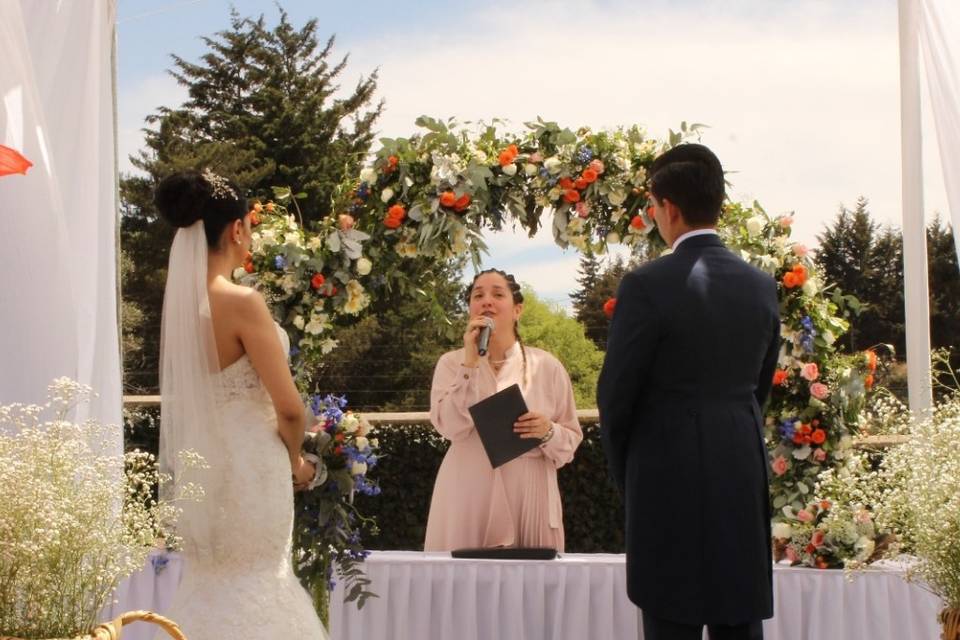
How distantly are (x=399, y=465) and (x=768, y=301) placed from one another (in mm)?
5938

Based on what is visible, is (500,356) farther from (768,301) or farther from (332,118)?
(332,118)

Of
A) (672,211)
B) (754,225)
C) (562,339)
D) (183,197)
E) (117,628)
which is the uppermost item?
(562,339)

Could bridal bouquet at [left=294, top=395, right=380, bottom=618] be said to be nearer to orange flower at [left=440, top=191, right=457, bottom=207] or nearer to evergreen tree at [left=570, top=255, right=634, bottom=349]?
orange flower at [left=440, top=191, right=457, bottom=207]

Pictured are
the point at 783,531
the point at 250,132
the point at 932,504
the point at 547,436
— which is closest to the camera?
the point at 932,504

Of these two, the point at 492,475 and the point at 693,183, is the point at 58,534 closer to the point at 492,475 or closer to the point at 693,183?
→ the point at 693,183

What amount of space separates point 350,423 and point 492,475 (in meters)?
0.78

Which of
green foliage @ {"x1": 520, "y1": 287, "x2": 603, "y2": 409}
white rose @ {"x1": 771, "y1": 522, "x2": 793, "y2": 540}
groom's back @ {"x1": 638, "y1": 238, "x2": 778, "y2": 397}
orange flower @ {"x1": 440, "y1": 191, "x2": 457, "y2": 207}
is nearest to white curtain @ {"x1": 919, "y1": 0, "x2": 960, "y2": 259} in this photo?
white rose @ {"x1": 771, "y1": 522, "x2": 793, "y2": 540}

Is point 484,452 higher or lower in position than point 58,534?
higher

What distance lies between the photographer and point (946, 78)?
4.07 m

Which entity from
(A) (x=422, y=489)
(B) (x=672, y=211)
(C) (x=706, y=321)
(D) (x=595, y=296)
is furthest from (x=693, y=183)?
(D) (x=595, y=296)

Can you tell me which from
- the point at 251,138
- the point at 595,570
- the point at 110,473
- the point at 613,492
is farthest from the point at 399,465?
the point at 251,138

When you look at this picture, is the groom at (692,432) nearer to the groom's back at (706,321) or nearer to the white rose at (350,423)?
the groom's back at (706,321)

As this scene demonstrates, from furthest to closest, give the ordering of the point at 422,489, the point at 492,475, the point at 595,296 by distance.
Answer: the point at 595,296 < the point at 422,489 < the point at 492,475

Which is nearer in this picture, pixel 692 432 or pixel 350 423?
pixel 692 432
